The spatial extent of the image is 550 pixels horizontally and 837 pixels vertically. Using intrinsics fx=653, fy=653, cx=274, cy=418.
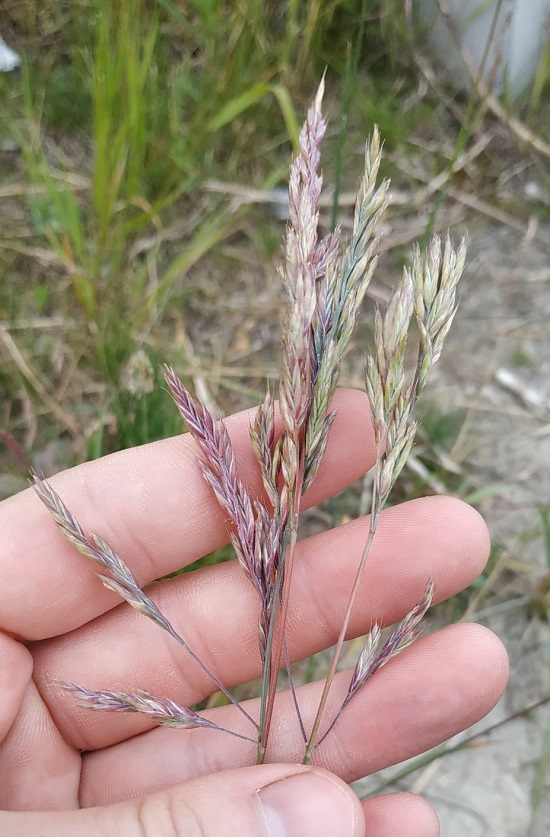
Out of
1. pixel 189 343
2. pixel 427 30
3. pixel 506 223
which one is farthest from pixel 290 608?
pixel 427 30

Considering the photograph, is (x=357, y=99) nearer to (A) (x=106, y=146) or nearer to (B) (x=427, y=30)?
(B) (x=427, y=30)

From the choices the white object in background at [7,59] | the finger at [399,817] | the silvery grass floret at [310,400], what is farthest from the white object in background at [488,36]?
the finger at [399,817]

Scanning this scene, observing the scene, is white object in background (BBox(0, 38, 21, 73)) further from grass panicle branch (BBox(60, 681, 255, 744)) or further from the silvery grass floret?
grass panicle branch (BBox(60, 681, 255, 744))

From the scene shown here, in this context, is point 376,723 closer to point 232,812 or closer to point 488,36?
point 232,812

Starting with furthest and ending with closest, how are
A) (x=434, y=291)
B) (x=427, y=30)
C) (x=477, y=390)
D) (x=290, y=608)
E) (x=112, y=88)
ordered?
(x=427, y=30) < (x=477, y=390) < (x=112, y=88) < (x=290, y=608) < (x=434, y=291)

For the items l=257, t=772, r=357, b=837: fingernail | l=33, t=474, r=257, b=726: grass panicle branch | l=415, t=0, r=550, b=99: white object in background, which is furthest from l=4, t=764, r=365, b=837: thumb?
l=415, t=0, r=550, b=99: white object in background

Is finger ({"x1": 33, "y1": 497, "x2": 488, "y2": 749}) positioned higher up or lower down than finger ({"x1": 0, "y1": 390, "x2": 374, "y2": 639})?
lower down

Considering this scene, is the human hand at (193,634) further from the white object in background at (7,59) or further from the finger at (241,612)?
the white object in background at (7,59)
